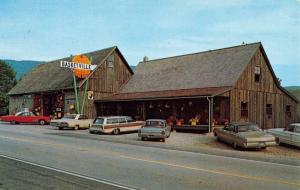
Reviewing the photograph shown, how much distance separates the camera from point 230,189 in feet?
31.0

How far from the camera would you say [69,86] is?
44281 mm

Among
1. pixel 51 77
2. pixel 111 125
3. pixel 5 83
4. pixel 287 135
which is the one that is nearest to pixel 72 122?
pixel 111 125

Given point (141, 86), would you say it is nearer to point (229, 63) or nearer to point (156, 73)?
point (156, 73)

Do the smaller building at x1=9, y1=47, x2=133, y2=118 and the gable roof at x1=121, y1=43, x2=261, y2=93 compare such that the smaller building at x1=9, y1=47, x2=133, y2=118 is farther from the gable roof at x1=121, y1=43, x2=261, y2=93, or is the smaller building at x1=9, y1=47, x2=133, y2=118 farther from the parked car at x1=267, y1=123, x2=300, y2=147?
the parked car at x1=267, y1=123, x2=300, y2=147

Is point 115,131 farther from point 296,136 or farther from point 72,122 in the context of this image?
point 296,136

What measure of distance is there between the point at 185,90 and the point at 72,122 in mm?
10291

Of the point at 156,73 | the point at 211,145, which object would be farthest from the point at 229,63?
the point at 211,145

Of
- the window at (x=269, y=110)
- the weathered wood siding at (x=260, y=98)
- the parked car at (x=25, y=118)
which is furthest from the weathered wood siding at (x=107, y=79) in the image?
the window at (x=269, y=110)

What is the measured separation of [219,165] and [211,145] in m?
10.7

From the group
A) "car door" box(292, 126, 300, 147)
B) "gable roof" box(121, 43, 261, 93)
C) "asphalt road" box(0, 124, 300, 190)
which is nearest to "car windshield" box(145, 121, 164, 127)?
"car door" box(292, 126, 300, 147)

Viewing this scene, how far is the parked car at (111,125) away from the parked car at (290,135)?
11.6 metres

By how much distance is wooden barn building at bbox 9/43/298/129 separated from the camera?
1325 inches

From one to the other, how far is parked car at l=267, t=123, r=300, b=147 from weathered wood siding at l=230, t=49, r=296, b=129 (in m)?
7.83

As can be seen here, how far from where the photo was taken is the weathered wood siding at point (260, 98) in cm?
3347
